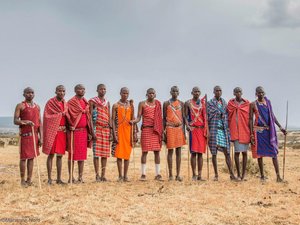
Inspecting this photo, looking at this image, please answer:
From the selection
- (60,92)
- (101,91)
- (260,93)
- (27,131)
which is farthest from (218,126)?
(27,131)

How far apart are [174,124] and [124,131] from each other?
1.30 metres

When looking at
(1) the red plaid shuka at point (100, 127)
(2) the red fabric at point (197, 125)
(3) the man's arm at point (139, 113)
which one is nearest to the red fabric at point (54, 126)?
(1) the red plaid shuka at point (100, 127)

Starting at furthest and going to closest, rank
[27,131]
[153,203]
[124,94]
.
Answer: [124,94], [27,131], [153,203]

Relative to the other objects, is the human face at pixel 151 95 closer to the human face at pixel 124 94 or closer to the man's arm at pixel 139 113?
the man's arm at pixel 139 113

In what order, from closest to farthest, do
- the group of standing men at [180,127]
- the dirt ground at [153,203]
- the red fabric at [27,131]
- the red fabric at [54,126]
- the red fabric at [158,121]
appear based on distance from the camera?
1. the dirt ground at [153,203]
2. the red fabric at [27,131]
3. the red fabric at [54,126]
4. the group of standing men at [180,127]
5. the red fabric at [158,121]

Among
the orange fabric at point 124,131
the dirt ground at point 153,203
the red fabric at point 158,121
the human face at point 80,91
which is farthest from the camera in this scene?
the red fabric at point 158,121

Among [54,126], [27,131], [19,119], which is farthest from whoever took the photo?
[54,126]

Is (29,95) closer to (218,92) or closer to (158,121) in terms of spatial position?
(158,121)

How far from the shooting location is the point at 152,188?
9055mm

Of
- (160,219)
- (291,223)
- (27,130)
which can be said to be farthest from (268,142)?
(27,130)

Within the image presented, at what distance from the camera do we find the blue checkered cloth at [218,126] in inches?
412

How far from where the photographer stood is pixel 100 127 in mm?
10180

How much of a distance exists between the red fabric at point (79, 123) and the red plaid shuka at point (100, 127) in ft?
0.93

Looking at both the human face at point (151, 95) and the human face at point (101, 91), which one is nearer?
the human face at point (101, 91)
